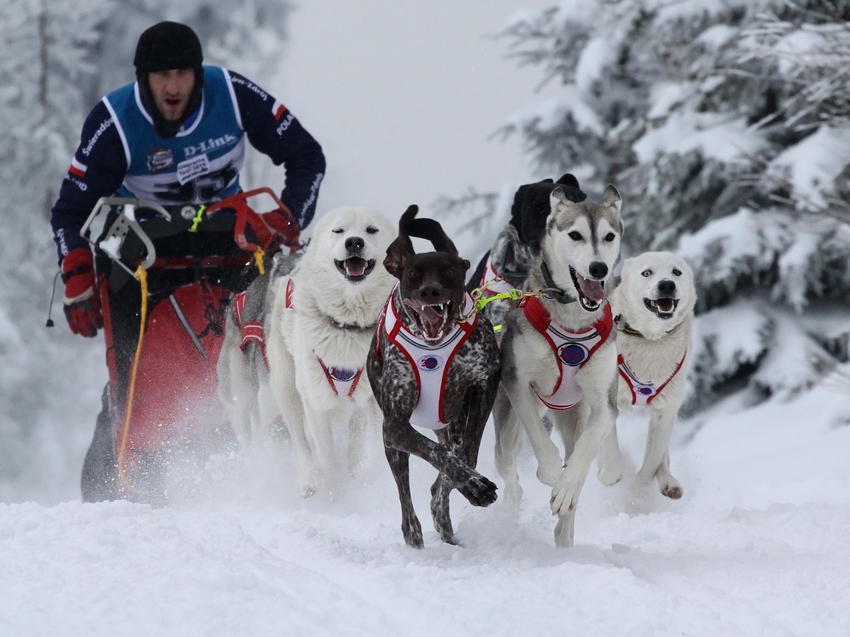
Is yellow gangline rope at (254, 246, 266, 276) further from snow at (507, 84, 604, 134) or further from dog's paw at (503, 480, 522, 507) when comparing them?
snow at (507, 84, 604, 134)

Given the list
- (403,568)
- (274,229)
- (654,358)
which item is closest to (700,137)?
(654,358)

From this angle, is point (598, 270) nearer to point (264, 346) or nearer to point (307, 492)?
point (307, 492)

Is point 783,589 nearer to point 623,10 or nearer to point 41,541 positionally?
point 41,541

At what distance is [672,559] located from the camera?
349 centimetres

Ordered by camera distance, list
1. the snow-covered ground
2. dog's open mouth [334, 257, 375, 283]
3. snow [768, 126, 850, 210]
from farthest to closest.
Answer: snow [768, 126, 850, 210]
dog's open mouth [334, 257, 375, 283]
the snow-covered ground

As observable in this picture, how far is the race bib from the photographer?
5.00m

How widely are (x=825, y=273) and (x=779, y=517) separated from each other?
17.2 ft

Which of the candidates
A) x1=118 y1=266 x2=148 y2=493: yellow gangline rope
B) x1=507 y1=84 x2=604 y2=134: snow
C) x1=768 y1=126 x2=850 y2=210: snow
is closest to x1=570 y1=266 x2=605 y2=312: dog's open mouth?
x1=118 y1=266 x2=148 y2=493: yellow gangline rope

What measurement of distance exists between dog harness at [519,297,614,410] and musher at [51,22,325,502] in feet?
5.36

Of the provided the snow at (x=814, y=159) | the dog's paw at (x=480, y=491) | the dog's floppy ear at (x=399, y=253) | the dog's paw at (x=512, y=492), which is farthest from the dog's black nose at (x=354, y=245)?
the snow at (x=814, y=159)

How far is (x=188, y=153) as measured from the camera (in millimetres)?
4961

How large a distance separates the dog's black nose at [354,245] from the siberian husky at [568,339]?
687 mm

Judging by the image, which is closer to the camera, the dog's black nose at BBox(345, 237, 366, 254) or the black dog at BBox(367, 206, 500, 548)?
the black dog at BBox(367, 206, 500, 548)

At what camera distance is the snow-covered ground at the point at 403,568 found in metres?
2.45
